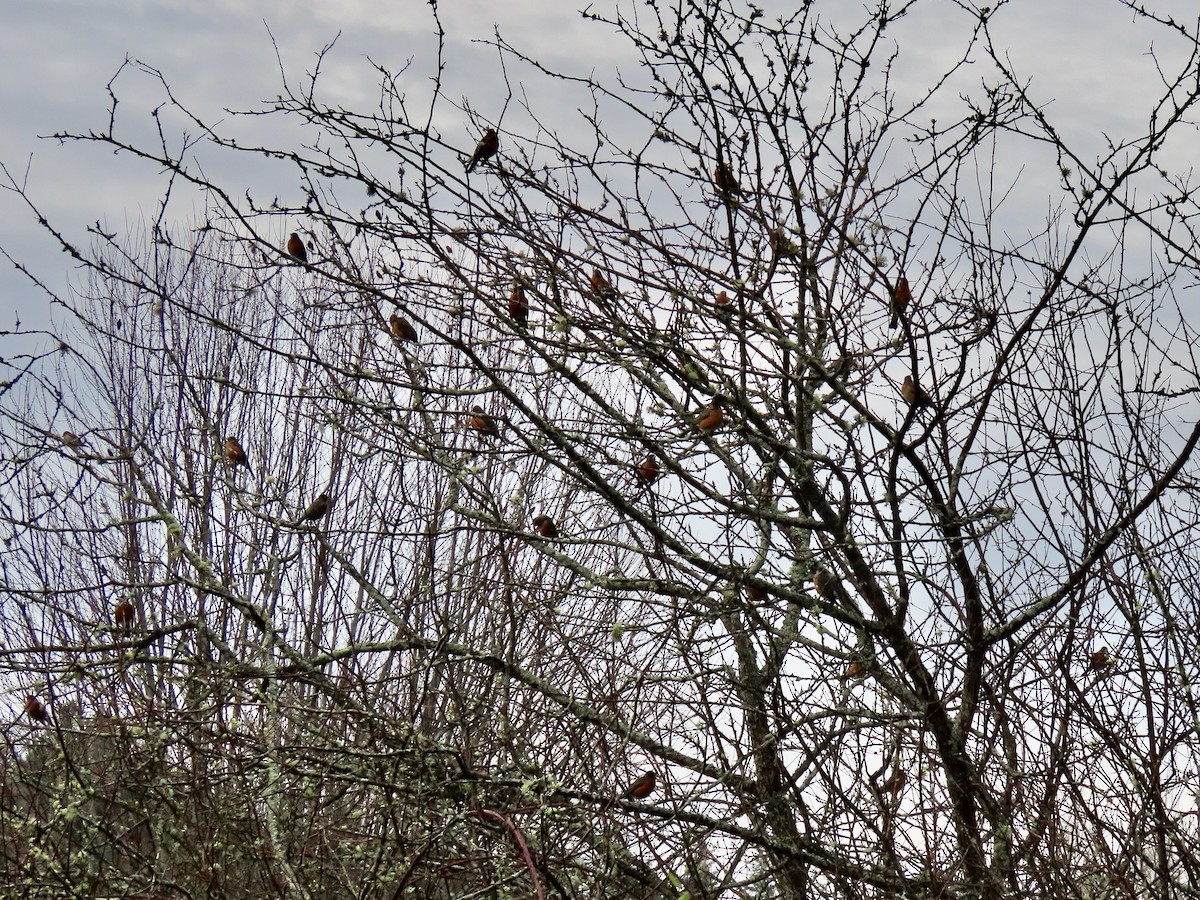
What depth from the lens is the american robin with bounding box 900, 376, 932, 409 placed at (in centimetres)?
378

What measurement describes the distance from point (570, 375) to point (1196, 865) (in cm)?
234

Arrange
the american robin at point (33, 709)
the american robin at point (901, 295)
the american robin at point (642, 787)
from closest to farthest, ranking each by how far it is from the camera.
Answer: the american robin at point (642, 787)
the american robin at point (901, 295)
the american robin at point (33, 709)

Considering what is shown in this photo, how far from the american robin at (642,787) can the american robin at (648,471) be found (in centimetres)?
92

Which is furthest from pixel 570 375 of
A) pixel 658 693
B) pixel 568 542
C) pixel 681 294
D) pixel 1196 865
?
pixel 1196 865

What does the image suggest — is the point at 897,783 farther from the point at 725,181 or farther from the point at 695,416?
the point at 725,181

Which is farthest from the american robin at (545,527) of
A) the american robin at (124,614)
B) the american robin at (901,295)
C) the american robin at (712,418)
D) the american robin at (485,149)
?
the american robin at (124,614)

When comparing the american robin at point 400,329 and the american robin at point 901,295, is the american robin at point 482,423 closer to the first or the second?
the american robin at point 400,329

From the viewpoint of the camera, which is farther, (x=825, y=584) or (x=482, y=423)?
(x=482, y=423)

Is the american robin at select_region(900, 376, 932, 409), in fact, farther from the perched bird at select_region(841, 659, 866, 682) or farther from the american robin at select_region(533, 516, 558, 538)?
the american robin at select_region(533, 516, 558, 538)

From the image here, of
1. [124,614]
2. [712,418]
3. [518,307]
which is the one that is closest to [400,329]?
[518,307]

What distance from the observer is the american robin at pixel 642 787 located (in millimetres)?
3654

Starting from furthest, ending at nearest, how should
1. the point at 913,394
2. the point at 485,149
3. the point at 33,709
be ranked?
the point at 33,709 < the point at 485,149 < the point at 913,394

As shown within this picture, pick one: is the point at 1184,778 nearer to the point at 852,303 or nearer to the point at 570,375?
the point at 852,303

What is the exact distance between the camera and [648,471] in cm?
395
